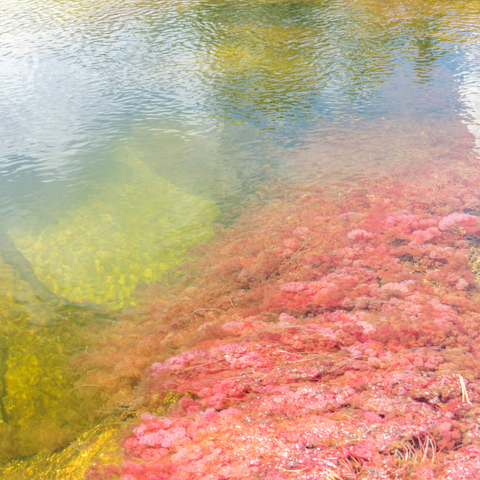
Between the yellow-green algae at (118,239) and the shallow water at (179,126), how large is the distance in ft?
0.09

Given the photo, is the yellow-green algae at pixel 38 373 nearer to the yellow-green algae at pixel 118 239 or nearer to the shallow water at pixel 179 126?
the shallow water at pixel 179 126

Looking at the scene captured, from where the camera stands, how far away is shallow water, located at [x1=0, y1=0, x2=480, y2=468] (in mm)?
4922

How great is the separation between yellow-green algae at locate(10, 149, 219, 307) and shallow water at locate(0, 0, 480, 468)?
1.0 inches

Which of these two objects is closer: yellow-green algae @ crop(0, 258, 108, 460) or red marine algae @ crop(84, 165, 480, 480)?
red marine algae @ crop(84, 165, 480, 480)

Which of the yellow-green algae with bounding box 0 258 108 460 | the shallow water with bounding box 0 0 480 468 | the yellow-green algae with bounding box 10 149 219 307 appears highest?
the shallow water with bounding box 0 0 480 468

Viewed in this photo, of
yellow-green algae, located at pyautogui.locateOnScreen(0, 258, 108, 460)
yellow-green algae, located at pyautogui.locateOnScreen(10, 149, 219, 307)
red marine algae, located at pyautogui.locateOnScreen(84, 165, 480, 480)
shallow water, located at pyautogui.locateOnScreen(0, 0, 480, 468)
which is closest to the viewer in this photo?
red marine algae, located at pyautogui.locateOnScreen(84, 165, 480, 480)

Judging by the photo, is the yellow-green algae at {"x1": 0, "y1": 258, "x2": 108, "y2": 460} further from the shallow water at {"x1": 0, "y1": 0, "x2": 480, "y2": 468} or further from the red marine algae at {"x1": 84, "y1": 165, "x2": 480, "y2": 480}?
the red marine algae at {"x1": 84, "y1": 165, "x2": 480, "y2": 480}

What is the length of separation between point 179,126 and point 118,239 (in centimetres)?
372

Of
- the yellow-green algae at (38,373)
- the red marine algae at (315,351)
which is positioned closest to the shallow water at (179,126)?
the yellow-green algae at (38,373)

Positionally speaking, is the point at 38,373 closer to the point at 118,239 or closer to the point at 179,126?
the point at 118,239

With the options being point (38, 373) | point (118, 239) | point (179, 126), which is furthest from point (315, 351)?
point (179, 126)

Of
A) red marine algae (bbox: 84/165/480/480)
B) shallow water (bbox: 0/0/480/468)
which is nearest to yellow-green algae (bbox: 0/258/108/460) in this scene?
shallow water (bbox: 0/0/480/468)

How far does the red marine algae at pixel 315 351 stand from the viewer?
240 centimetres

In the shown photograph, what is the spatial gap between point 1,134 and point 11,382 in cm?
658
